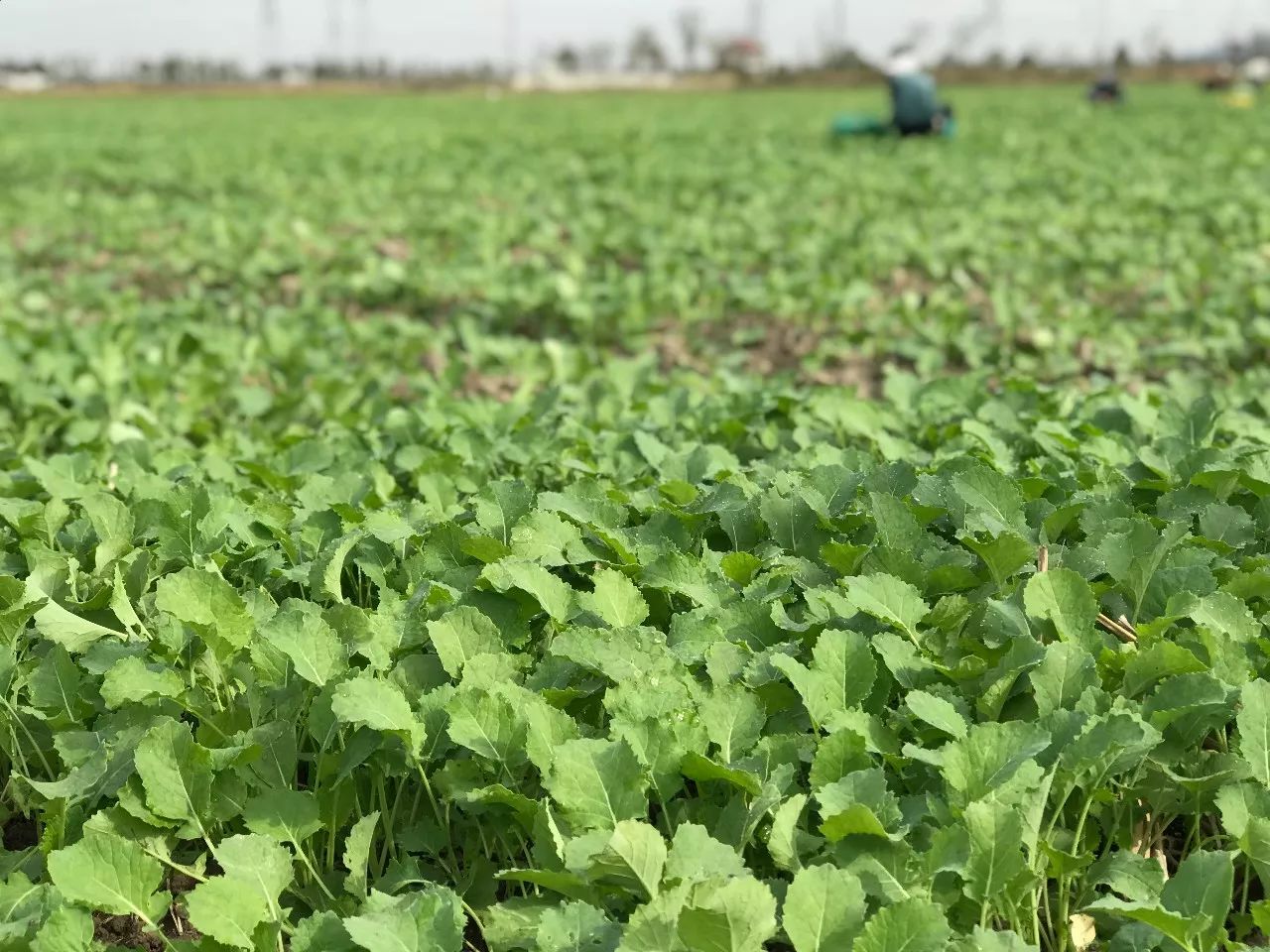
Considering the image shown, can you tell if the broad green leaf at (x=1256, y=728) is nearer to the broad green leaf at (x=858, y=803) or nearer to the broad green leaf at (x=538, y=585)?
the broad green leaf at (x=858, y=803)

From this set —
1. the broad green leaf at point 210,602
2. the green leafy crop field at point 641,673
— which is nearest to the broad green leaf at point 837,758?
the green leafy crop field at point 641,673

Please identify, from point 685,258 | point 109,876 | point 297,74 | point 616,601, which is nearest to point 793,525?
point 616,601

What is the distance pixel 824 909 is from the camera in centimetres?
139

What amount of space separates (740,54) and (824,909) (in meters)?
115

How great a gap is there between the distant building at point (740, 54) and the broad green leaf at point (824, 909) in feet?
321

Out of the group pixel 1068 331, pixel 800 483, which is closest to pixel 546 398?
pixel 800 483

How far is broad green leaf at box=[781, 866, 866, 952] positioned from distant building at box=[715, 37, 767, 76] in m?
97.7

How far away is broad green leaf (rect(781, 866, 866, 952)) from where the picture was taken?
1.38 m

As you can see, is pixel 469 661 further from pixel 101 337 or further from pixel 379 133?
pixel 379 133

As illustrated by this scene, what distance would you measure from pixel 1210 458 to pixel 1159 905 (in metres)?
1.45

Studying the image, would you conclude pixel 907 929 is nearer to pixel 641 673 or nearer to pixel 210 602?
pixel 641 673

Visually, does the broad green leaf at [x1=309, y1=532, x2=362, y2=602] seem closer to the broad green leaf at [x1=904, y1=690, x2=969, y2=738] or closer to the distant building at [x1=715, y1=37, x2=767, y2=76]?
the broad green leaf at [x1=904, y1=690, x2=969, y2=738]

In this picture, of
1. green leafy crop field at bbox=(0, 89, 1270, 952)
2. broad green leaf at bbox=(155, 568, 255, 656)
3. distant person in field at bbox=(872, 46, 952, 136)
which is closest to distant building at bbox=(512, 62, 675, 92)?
distant person in field at bbox=(872, 46, 952, 136)

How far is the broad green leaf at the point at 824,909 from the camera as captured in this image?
138 cm
